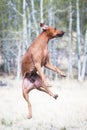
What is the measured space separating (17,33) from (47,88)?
2283 centimetres

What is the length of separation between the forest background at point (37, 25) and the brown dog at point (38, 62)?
20.5 meters

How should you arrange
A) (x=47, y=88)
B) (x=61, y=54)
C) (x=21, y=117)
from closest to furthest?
(x=47, y=88) → (x=21, y=117) → (x=61, y=54)

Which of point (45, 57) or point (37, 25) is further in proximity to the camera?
point (37, 25)

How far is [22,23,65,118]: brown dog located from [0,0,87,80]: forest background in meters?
20.5

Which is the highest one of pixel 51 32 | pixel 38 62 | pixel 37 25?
pixel 51 32

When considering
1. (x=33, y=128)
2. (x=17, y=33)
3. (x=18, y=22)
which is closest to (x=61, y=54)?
(x=18, y=22)

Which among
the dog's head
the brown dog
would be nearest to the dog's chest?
the brown dog

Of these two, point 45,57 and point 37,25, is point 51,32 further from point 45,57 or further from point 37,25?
point 37,25

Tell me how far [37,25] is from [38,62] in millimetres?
23102

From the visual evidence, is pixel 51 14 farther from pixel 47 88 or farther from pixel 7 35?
pixel 47 88

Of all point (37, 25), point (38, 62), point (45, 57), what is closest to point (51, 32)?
point (45, 57)

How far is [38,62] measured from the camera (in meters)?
7.36

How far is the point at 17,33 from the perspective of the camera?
30125 mm

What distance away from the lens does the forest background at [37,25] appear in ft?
98.4
